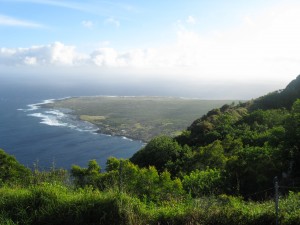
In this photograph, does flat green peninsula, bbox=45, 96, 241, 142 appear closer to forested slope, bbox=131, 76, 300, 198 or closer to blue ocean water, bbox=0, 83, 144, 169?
blue ocean water, bbox=0, 83, 144, 169

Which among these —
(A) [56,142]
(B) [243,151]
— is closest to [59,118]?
(A) [56,142]

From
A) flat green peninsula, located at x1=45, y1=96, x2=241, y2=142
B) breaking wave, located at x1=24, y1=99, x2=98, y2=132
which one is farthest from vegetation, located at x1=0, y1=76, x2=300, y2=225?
breaking wave, located at x1=24, y1=99, x2=98, y2=132

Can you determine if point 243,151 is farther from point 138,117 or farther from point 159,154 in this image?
point 138,117

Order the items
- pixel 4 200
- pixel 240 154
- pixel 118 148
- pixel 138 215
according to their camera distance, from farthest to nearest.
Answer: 1. pixel 118 148
2. pixel 240 154
3. pixel 4 200
4. pixel 138 215

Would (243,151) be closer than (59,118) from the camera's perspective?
Yes

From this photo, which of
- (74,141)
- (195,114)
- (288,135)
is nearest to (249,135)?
(288,135)

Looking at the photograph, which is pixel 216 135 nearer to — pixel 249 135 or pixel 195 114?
pixel 249 135
